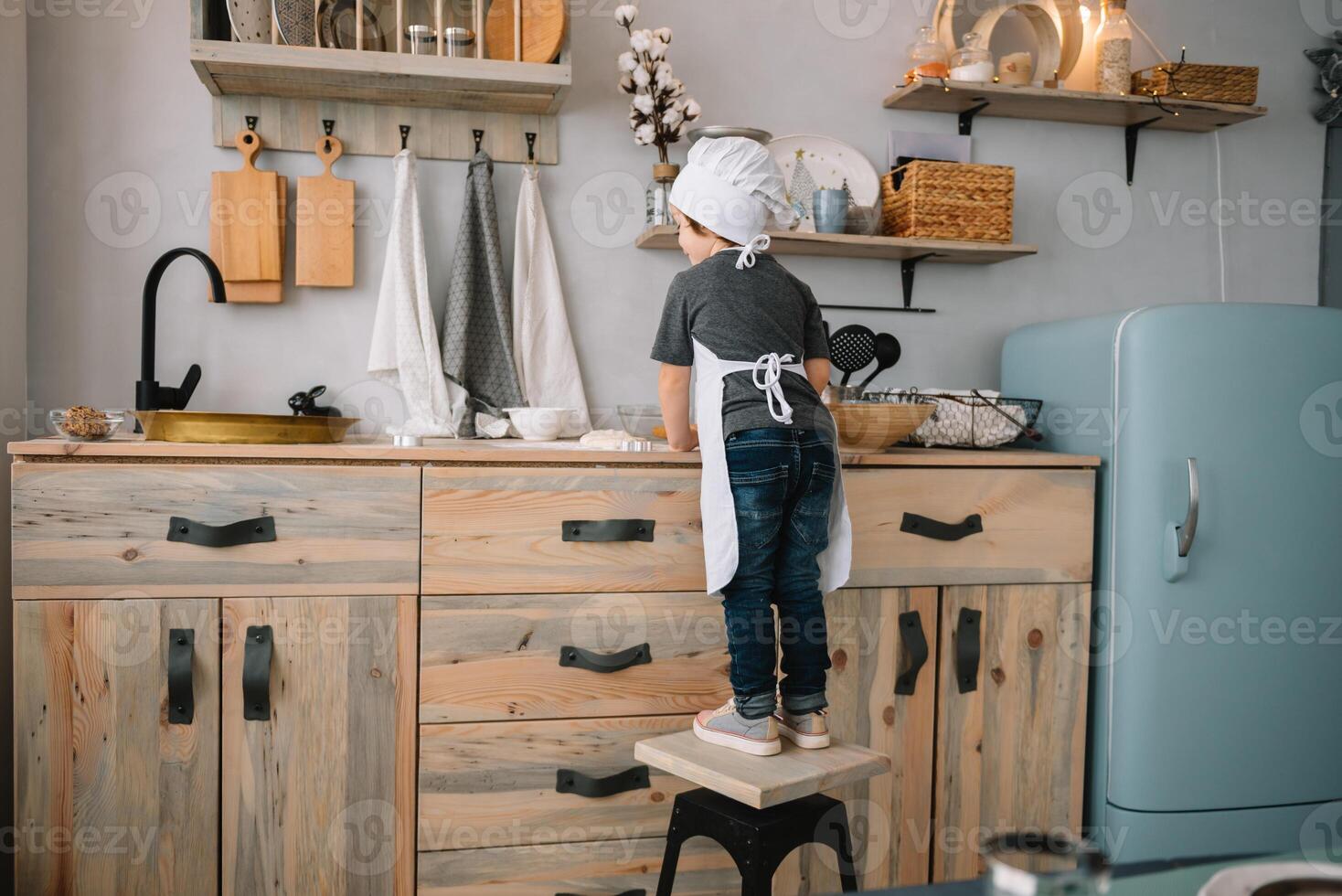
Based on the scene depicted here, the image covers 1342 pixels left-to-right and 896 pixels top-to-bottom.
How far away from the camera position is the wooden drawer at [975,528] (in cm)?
197

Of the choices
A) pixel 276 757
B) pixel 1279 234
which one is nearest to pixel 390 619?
pixel 276 757

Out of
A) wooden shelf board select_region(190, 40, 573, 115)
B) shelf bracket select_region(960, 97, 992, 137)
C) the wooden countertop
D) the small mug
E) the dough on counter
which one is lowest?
the wooden countertop

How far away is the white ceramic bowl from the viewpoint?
2.14 meters

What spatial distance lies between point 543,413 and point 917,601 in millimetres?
851

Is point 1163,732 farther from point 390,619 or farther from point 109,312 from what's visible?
point 109,312

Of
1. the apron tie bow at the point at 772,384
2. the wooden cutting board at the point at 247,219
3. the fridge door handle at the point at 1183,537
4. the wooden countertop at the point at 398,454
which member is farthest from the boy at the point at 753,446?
the wooden cutting board at the point at 247,219

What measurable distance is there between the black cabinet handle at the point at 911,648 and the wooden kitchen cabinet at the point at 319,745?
3.04 feet

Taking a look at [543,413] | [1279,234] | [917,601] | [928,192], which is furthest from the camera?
[1279,234]

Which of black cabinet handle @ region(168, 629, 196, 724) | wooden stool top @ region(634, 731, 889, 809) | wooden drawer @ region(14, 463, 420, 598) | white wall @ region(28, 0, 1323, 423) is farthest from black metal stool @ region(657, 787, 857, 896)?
white wall @ region(28, 0, 1323, 423)

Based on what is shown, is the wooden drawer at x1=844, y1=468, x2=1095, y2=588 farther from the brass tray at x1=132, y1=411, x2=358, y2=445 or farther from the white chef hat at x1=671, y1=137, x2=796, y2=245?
the brass tray at x1=132, y1=411, x2=358, y2=445

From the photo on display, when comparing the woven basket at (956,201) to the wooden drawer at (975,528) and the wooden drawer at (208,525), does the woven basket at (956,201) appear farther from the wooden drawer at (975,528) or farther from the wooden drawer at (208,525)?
the wooden drawer at (208,525)

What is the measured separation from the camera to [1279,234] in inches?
111

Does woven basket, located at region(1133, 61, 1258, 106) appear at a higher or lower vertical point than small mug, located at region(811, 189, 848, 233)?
higher

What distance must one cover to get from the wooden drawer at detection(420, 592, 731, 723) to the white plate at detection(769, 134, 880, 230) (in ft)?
3.74
